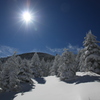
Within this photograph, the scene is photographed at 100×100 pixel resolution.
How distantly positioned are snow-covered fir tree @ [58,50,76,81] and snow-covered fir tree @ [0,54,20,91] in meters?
10.0

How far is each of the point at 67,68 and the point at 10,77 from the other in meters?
12.3

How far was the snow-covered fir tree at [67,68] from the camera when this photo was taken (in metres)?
19.7

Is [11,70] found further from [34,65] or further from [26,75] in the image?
[34,65]

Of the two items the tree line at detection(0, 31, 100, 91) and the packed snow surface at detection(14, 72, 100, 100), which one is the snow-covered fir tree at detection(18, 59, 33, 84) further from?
the packed snow surface at detection(14, 72, 100, 100)

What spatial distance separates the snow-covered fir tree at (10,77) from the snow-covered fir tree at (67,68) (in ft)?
32.8

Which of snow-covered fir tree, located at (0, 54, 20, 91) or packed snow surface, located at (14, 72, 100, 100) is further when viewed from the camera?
snow-covered fir tree, located at (0, 54, 20, 91)

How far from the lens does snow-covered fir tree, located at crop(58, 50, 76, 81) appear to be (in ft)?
64.5

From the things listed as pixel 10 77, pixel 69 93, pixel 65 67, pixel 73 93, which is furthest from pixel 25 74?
pixel 73 93

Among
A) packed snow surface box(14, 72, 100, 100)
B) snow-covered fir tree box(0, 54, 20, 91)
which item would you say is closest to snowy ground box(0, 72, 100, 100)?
packed snow surface box(14, 72, 100, 100)

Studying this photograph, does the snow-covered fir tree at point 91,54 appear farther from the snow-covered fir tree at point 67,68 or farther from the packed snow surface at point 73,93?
the packed snow surface at point 73,93

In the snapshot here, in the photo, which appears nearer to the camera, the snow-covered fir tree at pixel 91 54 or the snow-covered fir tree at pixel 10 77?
the snow-covered fir tree at pixel 10 77

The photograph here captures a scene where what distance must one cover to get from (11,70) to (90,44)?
Answer: 56.7 ft

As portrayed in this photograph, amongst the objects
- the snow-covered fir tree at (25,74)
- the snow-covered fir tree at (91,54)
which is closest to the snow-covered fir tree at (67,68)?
the snow-covered fir tree at (91,54)

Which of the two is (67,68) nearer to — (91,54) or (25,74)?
(91,54)
